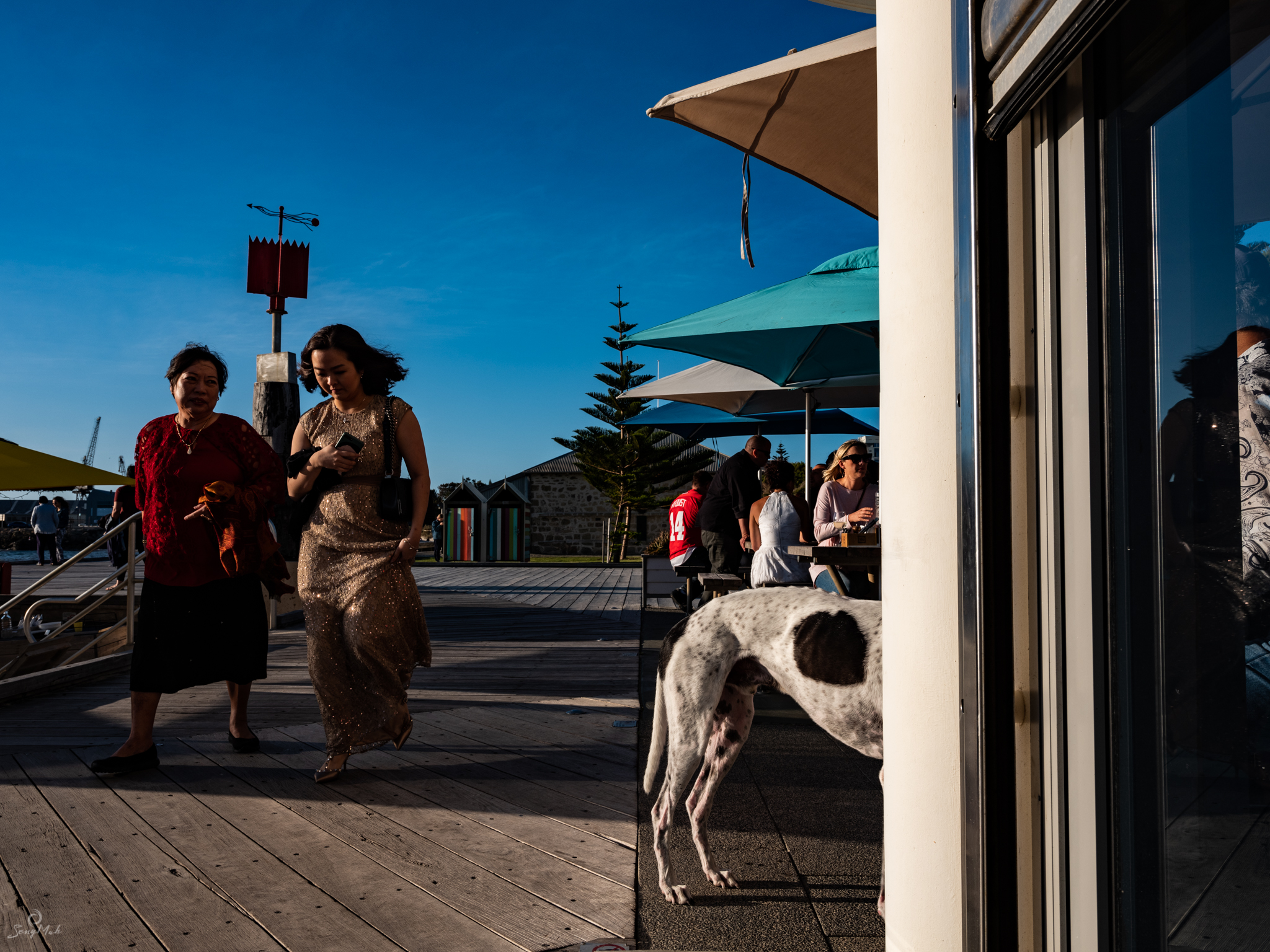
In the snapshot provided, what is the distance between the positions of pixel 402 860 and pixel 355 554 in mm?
1220

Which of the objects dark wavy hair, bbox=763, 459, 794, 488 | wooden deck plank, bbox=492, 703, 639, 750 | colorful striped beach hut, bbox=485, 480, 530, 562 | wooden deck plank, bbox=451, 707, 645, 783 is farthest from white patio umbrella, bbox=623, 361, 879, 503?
colorful striped beach hut, bbox=485, 480, 530, 562

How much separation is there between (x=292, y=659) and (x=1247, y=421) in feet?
20.9

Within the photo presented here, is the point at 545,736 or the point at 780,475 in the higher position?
the point at 780,475

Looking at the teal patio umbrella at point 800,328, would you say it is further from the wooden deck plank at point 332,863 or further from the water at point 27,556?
the water at point 27,556

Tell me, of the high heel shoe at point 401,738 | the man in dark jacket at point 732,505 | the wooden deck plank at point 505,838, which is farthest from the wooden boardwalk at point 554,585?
the wooden deck plank at point 505,838

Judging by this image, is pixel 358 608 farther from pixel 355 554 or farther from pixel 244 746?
pixel 244 746

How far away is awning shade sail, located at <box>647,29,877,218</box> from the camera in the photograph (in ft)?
8.76

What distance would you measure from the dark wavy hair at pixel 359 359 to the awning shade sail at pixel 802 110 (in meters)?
1.49

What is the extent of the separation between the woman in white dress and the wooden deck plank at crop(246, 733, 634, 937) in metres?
2.42

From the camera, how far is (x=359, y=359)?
331cm

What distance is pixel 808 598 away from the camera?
2258 millimetres

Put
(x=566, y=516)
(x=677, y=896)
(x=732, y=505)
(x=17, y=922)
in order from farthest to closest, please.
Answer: (x=566, y=516) < (x=732, y=505) < (x=677, y=896) < (x=17, y=922)

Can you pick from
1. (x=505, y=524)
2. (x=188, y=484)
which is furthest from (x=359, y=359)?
(x=505, y=524)

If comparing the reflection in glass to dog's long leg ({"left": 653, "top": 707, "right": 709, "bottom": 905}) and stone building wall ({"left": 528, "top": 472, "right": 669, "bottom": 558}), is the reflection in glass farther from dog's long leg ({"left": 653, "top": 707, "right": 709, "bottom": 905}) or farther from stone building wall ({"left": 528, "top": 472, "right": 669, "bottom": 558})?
stone building wall ({"left": 528, "top": 472, "right": 669, "bottom": 558})
